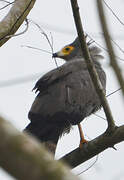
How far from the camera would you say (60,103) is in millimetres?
6305

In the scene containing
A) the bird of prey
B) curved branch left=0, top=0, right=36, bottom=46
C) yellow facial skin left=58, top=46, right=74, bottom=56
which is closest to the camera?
curved branch left=0, top=0, right=36, bottom=46

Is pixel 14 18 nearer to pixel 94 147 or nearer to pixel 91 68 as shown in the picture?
pixel 91 68

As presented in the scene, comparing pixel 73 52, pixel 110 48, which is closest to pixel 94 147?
pixel 110 48

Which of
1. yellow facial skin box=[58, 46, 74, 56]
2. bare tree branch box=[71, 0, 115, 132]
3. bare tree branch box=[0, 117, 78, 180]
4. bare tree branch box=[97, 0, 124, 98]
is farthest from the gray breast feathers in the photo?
bare tree branch box=[0, 117, 78, 180]

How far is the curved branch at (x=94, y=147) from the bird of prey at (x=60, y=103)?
922 mm

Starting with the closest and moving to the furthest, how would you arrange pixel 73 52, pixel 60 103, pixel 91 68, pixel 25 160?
pixel 25 160 < pixel 91 68 < pixel 60 103 < pixel 73 52

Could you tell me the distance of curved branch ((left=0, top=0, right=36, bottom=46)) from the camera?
501 centimetres

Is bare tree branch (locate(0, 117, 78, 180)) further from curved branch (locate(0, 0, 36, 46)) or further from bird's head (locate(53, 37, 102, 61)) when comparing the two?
bird's head (locate(53, 37, 102, 61))

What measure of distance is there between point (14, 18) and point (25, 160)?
424 centimetres

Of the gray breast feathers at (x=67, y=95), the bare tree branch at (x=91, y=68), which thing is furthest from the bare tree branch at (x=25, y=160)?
the gray breast feathers at (x=67, y=95)

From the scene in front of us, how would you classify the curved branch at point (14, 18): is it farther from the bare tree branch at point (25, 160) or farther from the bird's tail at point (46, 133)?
the bare tree branch at point (25, 160)

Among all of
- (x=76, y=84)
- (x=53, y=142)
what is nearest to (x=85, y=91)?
(x=76, y=84)

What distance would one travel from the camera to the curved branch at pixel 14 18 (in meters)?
5.01

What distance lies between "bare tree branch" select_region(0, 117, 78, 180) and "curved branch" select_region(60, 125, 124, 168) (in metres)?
3.10
